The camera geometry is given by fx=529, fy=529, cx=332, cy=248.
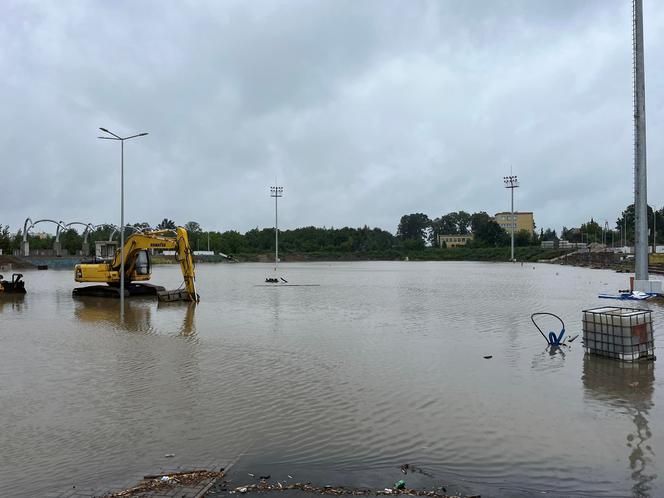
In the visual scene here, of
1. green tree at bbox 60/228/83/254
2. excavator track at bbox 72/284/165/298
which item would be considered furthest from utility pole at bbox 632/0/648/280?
green tree at bbox 60/228/83/254

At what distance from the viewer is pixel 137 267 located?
108 ft

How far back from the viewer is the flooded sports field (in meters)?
6.39

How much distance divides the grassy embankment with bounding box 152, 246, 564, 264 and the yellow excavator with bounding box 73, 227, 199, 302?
91.8 meters

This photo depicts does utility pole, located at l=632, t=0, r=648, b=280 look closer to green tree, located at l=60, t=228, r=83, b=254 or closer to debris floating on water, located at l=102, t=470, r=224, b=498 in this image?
debris floating on water, located at l=102, t=470, r=224, b=498

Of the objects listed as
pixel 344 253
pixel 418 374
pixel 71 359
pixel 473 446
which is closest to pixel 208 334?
pixel 71 359

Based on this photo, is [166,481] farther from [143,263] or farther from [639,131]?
[143,263]

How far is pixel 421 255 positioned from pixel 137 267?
146061 mm

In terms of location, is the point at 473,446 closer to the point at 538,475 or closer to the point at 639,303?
the point at 538,475

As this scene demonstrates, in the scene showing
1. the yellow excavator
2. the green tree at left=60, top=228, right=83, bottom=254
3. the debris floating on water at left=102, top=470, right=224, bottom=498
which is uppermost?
the green tree at left=60, top=228, right=83, bottom=254

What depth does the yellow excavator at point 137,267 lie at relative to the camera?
95.7 feet

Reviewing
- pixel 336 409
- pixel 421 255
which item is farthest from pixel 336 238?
pixel 336 409

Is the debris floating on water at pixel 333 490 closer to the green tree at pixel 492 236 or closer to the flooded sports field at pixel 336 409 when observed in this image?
the flooded sports field at pixel 336 409

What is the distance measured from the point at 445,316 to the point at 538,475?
15.7 metres

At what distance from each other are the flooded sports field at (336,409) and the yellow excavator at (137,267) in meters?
11.2
